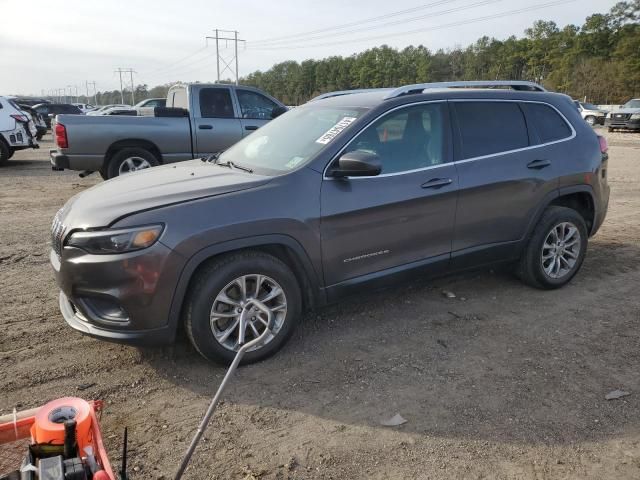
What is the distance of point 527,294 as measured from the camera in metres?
4.76

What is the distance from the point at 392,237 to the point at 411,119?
943 millimetres

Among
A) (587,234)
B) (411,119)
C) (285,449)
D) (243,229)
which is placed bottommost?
(285,449)

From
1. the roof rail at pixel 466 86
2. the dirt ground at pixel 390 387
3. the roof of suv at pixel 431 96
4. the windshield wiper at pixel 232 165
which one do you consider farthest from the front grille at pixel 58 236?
the roof rail at pixel 466 86

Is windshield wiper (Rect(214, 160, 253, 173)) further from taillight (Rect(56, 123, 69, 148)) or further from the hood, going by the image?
taillight (Rect(56, 123, 69, 148))

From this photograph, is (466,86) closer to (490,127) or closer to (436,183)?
(490,127)

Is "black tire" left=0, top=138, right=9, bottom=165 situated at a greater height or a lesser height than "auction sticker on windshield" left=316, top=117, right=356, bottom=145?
lesser

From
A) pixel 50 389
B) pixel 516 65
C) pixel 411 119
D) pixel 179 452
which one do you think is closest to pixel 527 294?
pixel 411 119

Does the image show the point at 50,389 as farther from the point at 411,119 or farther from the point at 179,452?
the point at 411,119

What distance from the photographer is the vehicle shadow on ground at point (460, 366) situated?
297 centimetres

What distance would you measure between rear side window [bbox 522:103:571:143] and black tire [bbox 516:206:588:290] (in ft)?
2.14

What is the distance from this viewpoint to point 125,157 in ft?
29.2

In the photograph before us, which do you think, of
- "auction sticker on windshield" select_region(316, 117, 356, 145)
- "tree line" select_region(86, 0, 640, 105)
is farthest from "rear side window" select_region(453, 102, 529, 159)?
"tree line" select_region(86, 0, 640, 105)

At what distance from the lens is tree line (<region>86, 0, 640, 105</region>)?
2404 inches

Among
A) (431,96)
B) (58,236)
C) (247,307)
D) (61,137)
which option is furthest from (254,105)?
(247,307)
